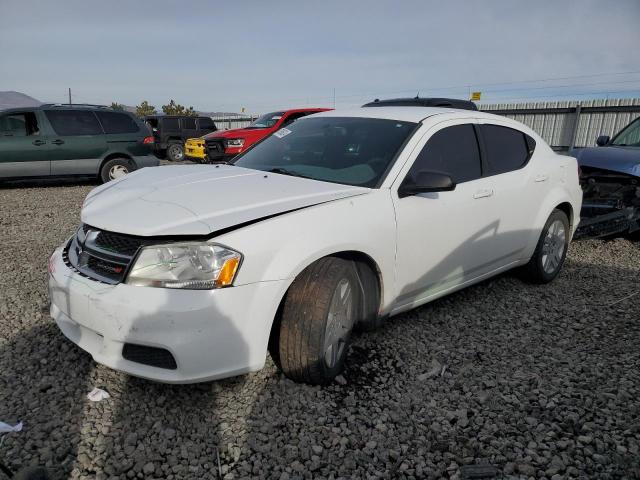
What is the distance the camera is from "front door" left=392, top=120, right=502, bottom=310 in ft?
10.2

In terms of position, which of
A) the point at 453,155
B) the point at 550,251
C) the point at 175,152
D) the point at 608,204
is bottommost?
the point at 175,152

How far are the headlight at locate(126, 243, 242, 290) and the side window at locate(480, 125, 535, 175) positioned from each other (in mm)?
2395

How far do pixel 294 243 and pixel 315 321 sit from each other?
0.44 meters

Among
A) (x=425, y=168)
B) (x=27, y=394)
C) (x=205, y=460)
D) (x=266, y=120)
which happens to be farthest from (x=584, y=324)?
(x=266, y=120)

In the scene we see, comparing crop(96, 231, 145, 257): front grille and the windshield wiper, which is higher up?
the windshield wiper

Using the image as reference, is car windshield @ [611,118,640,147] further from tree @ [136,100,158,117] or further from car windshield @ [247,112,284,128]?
tree @ [136,100,158,117]

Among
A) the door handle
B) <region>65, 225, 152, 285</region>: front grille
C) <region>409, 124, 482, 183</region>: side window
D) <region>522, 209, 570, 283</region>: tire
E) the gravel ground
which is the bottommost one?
the gravel ground

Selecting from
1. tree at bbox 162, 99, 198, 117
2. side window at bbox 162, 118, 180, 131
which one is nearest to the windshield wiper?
side window at bbox 162, 118, 180, 131

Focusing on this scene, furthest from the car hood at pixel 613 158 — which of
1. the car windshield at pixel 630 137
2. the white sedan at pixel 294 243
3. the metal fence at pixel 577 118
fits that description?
the metal fence at pixel 577 118

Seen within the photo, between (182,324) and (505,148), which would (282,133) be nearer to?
(505,148)

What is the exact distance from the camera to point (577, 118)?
1891cm

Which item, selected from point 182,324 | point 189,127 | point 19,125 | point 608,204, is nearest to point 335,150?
point 182,324

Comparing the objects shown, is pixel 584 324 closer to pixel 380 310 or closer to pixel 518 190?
pixel 518 190

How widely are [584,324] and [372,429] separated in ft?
7.51
